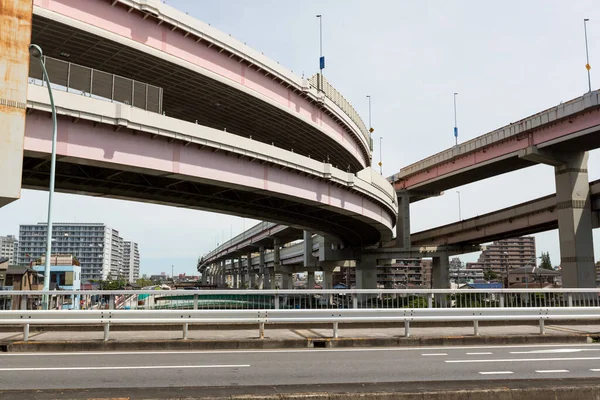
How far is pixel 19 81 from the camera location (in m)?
15.7

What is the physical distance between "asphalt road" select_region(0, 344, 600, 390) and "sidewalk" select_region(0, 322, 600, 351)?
441 millimetres

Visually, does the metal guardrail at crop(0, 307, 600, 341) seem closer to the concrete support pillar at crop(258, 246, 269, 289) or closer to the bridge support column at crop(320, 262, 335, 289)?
the bridge support column at crop(320, 262, 335, 289)

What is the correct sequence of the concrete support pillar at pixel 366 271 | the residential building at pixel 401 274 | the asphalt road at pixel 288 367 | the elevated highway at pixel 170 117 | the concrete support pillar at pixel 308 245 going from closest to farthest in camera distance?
the asphalt road at pixel 288 367, the elevated highway at pixel 170 117, the concrete support pillar at pixel 366 271, the concrete support pillar at pixel 308 245, the residential building at pixel 401 274

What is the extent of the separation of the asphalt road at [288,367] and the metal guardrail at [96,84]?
12.2 m

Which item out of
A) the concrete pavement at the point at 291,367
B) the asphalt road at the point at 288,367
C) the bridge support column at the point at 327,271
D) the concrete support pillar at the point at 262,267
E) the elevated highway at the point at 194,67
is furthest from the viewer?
the concrete support pillar at the point at 262,267

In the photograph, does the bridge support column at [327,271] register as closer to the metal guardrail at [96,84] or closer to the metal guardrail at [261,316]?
the metal guardrail at [96,84]

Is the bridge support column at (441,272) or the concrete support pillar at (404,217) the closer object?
the concrete support pillar at (404,217)

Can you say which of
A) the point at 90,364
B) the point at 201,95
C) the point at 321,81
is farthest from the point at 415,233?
the point at 90,364

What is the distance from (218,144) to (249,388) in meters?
16.6

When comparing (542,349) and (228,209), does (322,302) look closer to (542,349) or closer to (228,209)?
(542,349)

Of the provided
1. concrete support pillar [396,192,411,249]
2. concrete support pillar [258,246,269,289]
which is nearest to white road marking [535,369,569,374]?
concrete support pillar [396,192,411,249]

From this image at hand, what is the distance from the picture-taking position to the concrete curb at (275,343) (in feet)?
40.1

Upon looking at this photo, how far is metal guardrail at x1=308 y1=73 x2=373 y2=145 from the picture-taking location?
1284 inches

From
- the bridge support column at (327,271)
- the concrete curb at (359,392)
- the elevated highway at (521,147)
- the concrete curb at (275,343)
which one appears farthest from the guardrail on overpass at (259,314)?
the bridge support column at (327,271)
